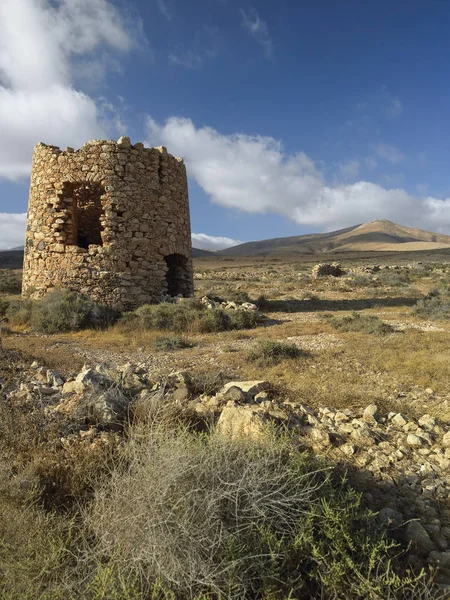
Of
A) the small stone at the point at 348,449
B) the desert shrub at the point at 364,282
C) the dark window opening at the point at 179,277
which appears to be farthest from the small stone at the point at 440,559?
the desert shrub at the point at 364,282

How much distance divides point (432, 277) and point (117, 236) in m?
20.9

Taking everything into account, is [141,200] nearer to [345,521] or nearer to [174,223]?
[174,223]

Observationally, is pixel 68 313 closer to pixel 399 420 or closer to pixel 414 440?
pixel 399 420

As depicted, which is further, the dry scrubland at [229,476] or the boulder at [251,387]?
the boulder at [251,387]

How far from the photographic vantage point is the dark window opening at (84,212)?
11422mm

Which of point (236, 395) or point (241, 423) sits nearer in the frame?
point (241, 423)

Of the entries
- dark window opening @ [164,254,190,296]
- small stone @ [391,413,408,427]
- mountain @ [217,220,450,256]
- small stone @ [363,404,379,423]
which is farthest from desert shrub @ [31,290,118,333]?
mountain @ [217,220,450,256]

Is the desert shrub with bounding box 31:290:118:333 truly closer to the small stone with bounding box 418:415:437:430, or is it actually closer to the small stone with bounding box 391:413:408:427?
the small stone with bounding box 391:413:408:427

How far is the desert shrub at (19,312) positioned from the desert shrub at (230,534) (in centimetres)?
881

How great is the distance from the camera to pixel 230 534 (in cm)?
187

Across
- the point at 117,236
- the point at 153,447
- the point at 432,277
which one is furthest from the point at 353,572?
the point at 432,277

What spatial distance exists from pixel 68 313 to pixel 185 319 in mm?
2920

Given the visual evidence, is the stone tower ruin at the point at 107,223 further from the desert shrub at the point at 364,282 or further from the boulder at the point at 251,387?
the desert shrub at the point at 364,282

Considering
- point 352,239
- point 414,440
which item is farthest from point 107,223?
point 352,239
